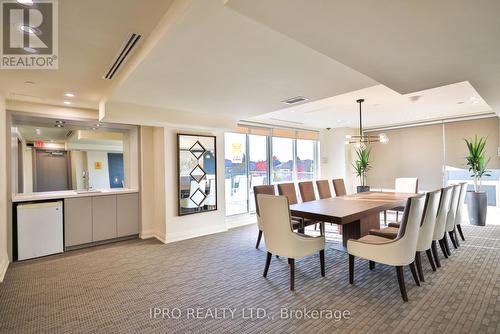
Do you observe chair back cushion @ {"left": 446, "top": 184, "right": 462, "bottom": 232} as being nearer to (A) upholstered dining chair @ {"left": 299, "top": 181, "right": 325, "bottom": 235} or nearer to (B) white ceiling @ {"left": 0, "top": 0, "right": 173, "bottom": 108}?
(A) upholstered dining chair @ {"left": 299, "top": 181, "right": 325, "bottom": 235}

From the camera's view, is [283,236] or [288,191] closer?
[283,236]

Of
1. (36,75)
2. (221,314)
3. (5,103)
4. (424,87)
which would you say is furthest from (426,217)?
(5,103)

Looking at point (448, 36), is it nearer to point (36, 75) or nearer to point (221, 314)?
point (221, 314)

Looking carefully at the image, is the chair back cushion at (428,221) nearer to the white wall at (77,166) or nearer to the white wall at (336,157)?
the white wall at (336,157)

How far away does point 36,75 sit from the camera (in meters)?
3.02

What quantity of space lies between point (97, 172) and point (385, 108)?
24.3 ft

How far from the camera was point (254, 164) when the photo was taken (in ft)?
21.5

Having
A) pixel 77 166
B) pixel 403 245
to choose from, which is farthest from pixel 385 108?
pixel 77 166

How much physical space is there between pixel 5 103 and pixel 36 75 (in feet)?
4.18

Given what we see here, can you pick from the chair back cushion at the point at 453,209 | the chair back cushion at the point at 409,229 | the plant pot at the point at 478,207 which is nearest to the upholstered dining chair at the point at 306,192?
the chair back cushion at the point at 453,209

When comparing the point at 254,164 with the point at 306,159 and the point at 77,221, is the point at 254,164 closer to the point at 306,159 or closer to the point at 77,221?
the point at 306,159

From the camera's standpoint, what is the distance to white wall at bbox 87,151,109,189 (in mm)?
6586

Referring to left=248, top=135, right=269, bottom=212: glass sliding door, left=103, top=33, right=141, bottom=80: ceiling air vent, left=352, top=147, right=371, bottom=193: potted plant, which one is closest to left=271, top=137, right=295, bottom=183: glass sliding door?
left=248, top=135, right=269, bottom=212: glass sliding door

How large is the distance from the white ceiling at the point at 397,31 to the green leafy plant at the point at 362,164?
194 inches
